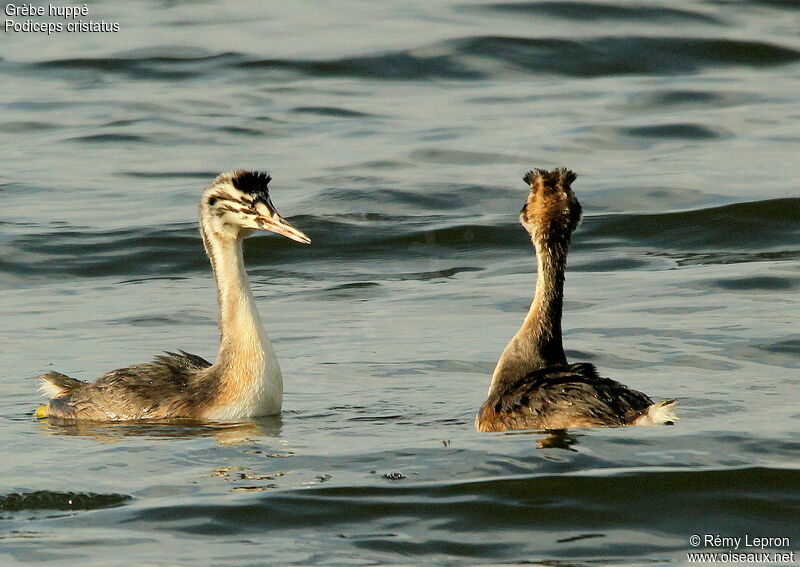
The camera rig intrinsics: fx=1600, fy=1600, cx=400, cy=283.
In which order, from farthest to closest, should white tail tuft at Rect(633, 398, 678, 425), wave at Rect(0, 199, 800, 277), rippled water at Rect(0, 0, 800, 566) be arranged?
1. wave at Rect(0, 199, 800, 277)
2. white tail tuft at Rect(633, 398, 678, 425)
3. rippled water at Rect(0, 0, 800, 566)

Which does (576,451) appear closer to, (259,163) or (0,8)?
(259,163)

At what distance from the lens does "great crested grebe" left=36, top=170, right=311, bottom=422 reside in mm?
10750

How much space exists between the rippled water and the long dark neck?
0.48 m

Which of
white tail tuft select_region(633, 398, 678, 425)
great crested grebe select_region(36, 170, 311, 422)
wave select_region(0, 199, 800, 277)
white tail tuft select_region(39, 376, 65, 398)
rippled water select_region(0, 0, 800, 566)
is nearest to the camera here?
rippled water select_region(0, 0, 800, 566)

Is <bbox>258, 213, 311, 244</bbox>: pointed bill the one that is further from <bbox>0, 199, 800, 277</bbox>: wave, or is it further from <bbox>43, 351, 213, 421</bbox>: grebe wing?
<bbox>0, 199, 800, 277</bbox>: wave

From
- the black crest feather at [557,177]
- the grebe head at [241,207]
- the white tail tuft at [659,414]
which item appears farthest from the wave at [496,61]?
the white tail tuft at [659,414]

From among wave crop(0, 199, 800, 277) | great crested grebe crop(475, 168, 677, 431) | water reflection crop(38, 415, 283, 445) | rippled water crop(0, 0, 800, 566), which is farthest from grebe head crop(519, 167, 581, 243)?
wave crop(0, 199, 800, 277)

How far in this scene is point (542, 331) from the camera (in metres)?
10.3

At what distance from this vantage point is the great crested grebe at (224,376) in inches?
423

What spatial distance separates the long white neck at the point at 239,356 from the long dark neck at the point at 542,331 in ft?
5.14

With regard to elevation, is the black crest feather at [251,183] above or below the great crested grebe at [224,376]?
above

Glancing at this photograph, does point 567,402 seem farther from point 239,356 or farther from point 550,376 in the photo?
point 239,356

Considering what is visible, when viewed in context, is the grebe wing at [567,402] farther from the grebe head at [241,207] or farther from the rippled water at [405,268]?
the grebe head at [241,207]

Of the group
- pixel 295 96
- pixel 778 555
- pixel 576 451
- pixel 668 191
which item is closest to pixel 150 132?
pixel 295 96
